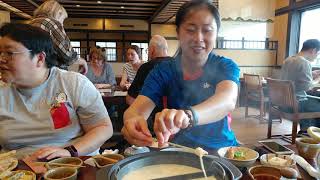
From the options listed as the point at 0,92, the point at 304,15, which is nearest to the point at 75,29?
the point at 304,15

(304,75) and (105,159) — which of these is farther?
(304,75)

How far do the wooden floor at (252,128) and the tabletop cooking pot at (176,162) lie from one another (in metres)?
3.35

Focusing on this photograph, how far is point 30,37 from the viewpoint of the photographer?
1.47m

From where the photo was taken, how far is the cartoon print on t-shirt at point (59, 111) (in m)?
1.48

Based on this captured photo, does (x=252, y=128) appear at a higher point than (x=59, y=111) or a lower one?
lower

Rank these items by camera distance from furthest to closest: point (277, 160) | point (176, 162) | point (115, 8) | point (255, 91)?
point (115, 8) → point (255, 91) → point (277, 160) → point (176, 162)

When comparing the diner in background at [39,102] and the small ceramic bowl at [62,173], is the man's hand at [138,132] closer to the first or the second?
the small ceramic bowl at [62,173]

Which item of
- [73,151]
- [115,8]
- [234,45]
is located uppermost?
[115,8]

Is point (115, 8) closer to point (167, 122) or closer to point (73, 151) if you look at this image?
point (73, 151)

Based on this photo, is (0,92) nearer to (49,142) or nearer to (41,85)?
(41,85)

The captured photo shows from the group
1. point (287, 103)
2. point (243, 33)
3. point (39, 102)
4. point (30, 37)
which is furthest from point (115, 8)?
point (39, 102)

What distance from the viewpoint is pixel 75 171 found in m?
0.96

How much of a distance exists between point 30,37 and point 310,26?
22.3 ft

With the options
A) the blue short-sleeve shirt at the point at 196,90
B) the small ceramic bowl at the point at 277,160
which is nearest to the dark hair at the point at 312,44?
the blue short-sleeve shirt at the point at 196,90
